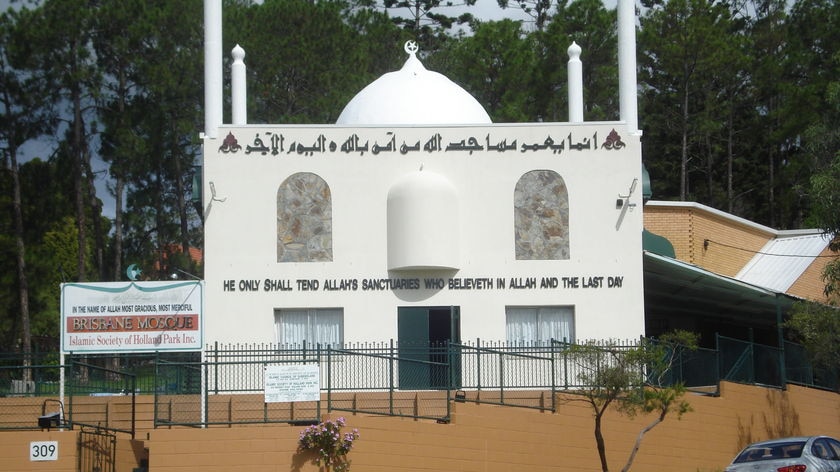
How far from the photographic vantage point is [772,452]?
70.9 ft

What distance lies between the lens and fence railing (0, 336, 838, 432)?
23.3m

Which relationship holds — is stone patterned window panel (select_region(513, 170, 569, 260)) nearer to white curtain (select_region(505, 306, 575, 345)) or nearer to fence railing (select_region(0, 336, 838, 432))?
white curtain (select_region(505, 306, 575, 345))

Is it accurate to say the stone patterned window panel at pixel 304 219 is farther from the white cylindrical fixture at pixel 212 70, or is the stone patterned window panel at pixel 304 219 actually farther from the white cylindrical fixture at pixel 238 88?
the white cylindrical fixture at pixel 238 88

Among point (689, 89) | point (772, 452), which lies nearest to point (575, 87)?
point (772, 452)

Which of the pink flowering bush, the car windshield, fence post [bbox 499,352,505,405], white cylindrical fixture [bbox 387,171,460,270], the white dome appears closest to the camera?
the car windshield

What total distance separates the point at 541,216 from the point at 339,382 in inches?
274

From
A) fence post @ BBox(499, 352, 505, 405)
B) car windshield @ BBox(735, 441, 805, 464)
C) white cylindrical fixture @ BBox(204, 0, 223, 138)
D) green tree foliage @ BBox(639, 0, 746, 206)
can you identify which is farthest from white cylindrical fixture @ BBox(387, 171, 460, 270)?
green tree foliage @ BBox(639, 0, 746, 206)

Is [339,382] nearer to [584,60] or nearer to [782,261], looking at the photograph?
[782,261]

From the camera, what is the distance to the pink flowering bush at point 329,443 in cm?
2189

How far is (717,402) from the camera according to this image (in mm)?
27609

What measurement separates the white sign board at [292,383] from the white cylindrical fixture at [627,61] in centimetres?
1138

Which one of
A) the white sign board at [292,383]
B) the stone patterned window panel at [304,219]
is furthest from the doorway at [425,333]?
the white sign board at [292,383]

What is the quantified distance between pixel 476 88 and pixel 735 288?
66.4 feet

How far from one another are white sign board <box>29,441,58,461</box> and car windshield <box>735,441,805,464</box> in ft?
39.5
